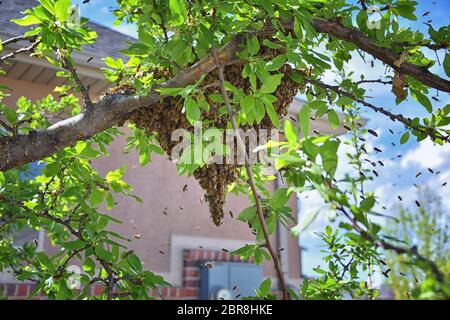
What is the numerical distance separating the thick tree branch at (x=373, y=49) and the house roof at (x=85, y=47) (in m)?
3.43

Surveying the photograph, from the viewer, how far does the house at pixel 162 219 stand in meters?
5.21

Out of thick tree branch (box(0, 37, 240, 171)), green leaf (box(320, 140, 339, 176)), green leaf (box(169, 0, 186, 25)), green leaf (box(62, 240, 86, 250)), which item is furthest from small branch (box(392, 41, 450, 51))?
green leaf (box(62, 240, 86, 250))

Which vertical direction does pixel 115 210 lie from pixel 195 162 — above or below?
above

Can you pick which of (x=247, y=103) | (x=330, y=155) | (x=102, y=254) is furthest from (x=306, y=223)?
(x=102, y=254)

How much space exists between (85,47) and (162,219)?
7.33 ft

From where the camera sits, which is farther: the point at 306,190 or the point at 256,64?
the point at 256,64

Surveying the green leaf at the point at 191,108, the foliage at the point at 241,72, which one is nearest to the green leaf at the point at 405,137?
the foliage at the point at 241,72

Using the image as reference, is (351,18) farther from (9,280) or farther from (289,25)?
(9,280)

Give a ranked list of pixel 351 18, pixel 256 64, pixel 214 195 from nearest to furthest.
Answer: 1. pixel 256 64
2. pixel 351 18
3. pixel 214 195

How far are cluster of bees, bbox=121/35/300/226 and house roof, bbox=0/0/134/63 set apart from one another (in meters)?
3.06

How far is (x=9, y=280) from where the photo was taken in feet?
15.5

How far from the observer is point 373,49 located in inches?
66.5

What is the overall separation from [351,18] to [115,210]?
4.31 metres
